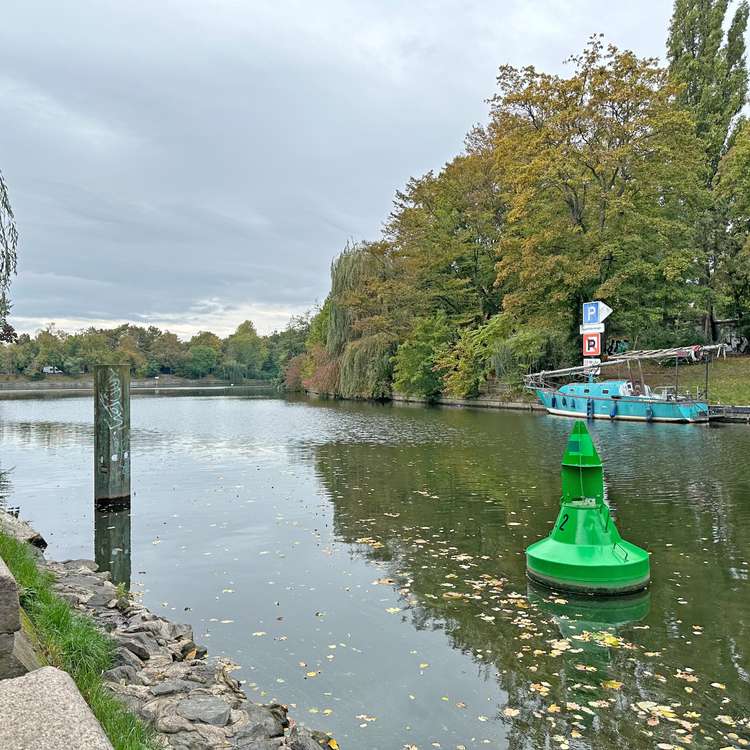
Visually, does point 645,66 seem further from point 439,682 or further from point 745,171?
point 439,682

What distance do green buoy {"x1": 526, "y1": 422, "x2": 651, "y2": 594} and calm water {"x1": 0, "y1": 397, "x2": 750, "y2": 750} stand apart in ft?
0.88

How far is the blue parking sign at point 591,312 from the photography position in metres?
31.4

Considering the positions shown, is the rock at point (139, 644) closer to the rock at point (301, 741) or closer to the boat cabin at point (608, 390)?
the rock at point (301, 741)

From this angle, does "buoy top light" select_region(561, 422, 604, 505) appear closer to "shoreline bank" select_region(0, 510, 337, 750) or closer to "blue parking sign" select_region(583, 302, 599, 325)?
"shoreline bank" select_region(0, 510, 337, 750)

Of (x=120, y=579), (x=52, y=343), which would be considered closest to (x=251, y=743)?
(x=120, y=579)

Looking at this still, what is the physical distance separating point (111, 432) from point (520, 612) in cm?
770

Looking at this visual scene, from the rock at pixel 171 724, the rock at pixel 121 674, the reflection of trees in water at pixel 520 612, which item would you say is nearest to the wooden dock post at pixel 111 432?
the reflection of trees in water at pixel 520 612

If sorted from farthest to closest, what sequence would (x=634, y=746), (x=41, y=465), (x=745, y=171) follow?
(x=745, y=171) < (x=41, y=465) < (x=634, y=746)

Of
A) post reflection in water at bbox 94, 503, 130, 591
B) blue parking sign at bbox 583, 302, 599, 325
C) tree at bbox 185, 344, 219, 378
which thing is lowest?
post reflection in water at bbox 94, 503, 130, 591

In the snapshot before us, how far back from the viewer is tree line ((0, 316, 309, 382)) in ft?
340

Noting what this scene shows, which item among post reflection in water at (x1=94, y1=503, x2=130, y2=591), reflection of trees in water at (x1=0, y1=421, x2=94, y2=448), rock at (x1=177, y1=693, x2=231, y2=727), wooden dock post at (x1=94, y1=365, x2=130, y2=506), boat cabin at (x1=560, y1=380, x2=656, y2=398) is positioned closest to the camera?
rock at (x1=177, y1=693, x2=231, y2=727)

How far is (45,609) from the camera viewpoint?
4.80 metres

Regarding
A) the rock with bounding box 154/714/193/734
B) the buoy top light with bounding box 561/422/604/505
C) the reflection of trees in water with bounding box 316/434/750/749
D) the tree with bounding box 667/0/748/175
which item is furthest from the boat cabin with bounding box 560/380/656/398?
the rock with bounding box 154/714/193/734

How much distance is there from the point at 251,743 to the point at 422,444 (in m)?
17.4
